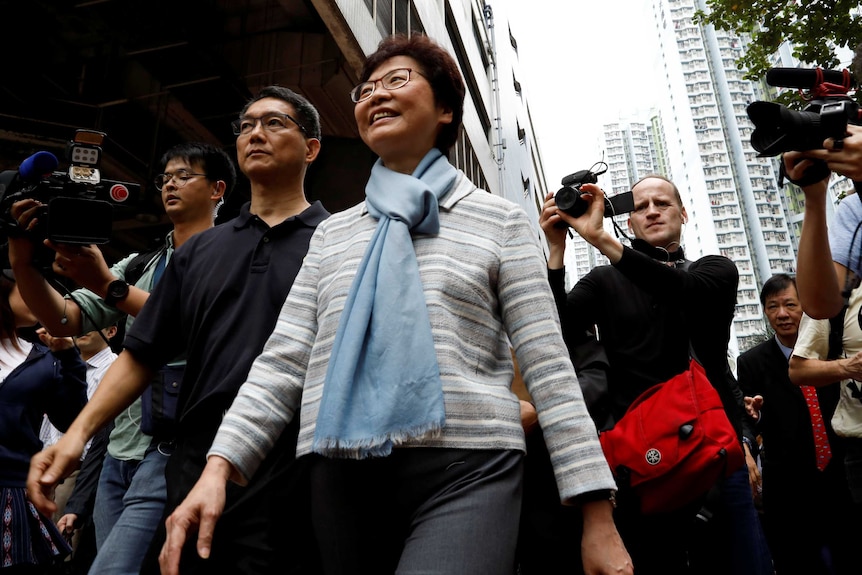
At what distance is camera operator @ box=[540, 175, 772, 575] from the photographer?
2.52m

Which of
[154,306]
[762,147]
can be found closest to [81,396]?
[154,306]

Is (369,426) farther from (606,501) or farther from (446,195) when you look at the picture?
(446,195)

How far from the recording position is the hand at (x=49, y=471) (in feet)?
5.32

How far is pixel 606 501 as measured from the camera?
1.36 metres

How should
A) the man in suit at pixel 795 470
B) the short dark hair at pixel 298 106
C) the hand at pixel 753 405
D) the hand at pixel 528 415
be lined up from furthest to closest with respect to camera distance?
the hand at pixel 753 405, the man in suit at pixel 795 470, the short dark hair at pixel 298 106, the hand at pixel 528 415

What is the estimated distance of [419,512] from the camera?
4.44 feet

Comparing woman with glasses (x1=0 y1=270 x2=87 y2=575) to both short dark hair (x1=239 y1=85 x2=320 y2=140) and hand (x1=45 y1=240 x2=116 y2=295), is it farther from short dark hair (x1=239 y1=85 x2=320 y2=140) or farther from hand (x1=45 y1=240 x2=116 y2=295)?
short dark hair (x1=239 y1=85 x2=320 y2=140)

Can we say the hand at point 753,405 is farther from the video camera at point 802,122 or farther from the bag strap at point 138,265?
the bag strap at point 138,265

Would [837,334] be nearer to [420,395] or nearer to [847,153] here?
[847,153]

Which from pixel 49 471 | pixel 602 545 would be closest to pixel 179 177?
pixel 49 471

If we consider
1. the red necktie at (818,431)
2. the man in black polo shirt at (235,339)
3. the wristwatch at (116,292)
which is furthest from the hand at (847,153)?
the wristwatch at (116,292)

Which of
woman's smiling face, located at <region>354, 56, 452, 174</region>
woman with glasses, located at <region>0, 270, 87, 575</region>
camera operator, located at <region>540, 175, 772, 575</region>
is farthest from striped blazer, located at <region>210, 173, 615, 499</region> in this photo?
woman with glasses, located at <region>0, 270, 87, 575</region>

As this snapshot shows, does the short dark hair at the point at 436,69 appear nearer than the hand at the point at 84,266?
Yes

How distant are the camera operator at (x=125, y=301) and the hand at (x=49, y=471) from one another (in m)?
0.52
